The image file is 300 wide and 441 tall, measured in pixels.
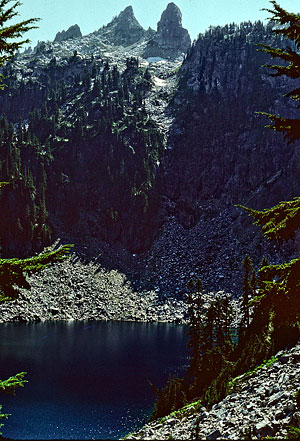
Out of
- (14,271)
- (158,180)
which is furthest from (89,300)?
(14,271)

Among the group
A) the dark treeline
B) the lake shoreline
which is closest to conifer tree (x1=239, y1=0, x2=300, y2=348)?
the lake shoreline

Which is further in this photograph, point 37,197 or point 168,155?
point 168,155

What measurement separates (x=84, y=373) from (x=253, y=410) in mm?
48134

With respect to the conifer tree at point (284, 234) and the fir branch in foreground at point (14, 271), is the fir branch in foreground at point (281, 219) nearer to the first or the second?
the conifer tree at point (284, 234)

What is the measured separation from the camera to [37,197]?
502 feet

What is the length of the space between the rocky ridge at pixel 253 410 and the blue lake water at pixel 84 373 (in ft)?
61.4

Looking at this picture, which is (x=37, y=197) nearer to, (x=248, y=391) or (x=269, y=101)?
(x=269, y=101)

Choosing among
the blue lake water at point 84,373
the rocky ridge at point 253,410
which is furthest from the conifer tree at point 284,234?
the blue lake water at point 84,373

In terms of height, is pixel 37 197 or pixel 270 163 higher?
pixel 270 163

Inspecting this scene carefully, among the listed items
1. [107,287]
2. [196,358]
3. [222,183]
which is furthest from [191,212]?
[196,358]

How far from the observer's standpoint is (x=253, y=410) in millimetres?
21328

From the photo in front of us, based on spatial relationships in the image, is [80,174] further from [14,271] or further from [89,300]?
[14,271]

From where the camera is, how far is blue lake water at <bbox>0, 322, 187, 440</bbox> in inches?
1763

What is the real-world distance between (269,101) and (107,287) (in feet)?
354
